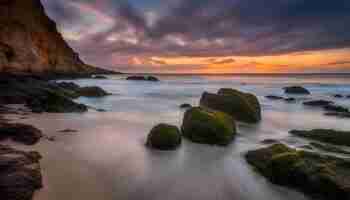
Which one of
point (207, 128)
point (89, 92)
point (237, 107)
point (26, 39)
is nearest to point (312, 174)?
point (207, 128)

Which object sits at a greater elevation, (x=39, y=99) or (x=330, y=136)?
(x=39, y=99)

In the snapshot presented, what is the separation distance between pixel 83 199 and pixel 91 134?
3.20 m

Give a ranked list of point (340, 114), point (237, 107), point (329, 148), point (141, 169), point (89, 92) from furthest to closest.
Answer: point (89, 92), point (340, 114), point (237, 107), point (329, 148), point (141, 169)

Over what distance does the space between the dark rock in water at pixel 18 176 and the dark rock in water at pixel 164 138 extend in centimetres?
226

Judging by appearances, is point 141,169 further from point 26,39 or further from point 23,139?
point 26,39

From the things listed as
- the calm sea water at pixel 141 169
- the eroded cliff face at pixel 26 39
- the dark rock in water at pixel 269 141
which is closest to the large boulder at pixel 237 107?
the calm sea water at pixel 141 169

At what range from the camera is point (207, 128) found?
213 inches

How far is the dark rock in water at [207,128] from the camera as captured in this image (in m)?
5.33

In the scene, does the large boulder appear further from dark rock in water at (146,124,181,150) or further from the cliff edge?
the cliff edge

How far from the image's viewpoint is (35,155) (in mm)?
3721

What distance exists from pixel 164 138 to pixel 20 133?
3.07 meters

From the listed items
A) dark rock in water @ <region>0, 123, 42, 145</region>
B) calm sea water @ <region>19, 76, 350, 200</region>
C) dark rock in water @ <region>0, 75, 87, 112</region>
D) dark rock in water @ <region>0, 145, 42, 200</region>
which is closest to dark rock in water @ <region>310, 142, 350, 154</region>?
calm sea water @ <region>19, 76, 350, 200</region>

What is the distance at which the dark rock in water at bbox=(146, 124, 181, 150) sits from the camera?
4.88 m

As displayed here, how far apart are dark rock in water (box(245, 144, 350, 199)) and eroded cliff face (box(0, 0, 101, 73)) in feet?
80.7
